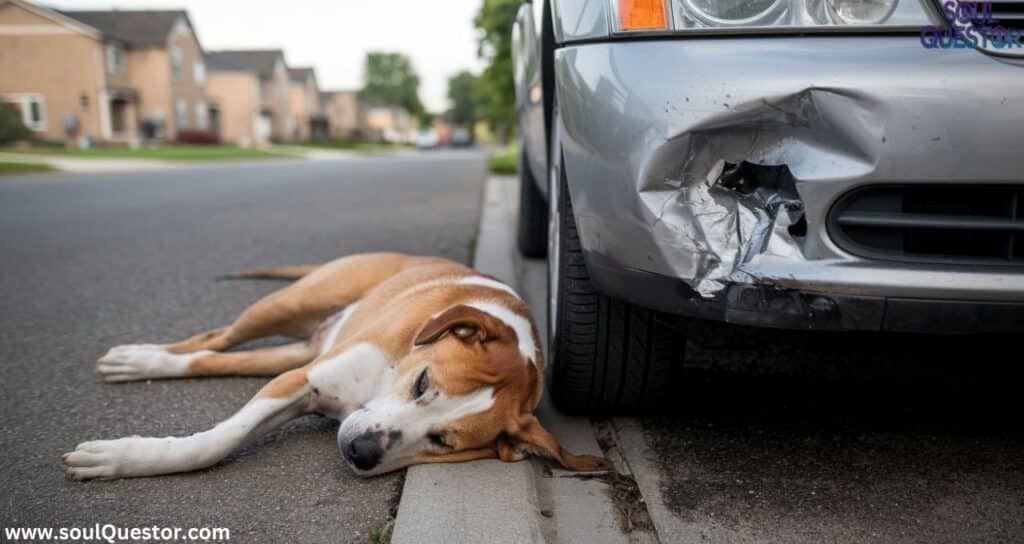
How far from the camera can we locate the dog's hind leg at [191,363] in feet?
11.0

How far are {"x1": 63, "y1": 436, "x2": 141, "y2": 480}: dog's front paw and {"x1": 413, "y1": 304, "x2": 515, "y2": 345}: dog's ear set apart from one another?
35.3 inches

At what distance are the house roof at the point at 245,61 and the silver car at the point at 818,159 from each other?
225 feet

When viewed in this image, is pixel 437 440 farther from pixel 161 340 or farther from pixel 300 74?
pixel 300 74

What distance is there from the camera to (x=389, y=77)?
419 ft

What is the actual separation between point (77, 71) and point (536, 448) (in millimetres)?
49650

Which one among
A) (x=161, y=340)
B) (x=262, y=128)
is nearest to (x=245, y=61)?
(x=262, y=128)

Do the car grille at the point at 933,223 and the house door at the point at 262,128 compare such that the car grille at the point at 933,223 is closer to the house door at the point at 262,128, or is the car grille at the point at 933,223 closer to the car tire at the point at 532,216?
the car tire at the point at 532,216

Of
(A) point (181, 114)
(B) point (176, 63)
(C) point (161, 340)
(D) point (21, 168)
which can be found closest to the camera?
(C) point (161, 340)

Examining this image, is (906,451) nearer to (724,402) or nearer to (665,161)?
(724,402)

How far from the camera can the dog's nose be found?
2436mm

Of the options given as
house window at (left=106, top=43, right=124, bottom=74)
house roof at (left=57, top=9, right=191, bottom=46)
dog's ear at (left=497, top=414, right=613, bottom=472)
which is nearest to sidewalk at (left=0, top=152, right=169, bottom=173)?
dog's ear at (left=497, top=414, right=613, bottom=472)

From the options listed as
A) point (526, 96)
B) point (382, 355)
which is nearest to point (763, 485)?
point (382, 355)

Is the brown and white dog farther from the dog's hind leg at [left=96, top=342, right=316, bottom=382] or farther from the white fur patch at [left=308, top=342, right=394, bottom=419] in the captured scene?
the dog's hind leg at [left=96, top=342, right=316, bottom=382]

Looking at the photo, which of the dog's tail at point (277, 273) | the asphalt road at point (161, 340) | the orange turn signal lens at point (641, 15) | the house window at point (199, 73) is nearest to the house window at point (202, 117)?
the house window at point (199, 73)
